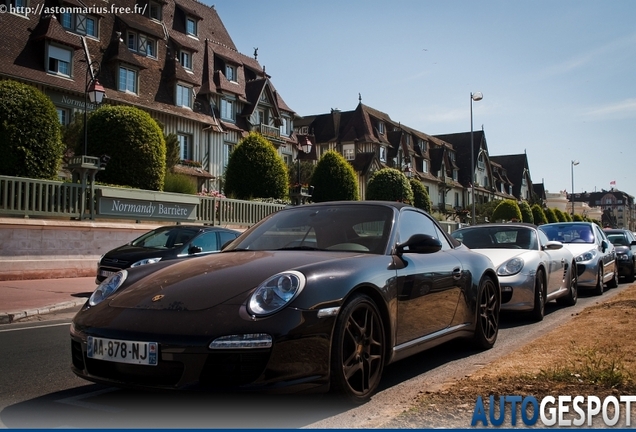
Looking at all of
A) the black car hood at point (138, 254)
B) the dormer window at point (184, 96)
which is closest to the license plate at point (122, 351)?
the black car hood at point (138, 254)

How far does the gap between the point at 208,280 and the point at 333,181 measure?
34511 mm

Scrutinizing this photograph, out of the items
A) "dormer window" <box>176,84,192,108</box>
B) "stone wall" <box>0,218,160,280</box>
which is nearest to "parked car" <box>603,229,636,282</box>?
"stone wall" <box>0,218,160,280</box>

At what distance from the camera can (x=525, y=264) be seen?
8.65 meters

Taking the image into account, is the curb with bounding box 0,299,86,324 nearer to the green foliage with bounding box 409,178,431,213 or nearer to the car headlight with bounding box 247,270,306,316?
the car headlight with bounding box 247,270,306,316

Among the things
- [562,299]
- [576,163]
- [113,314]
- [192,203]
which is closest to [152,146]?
[192,203]

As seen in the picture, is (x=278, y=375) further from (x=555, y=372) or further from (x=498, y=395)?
(x=555, y=372)

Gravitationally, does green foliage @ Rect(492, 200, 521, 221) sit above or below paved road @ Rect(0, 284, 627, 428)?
above

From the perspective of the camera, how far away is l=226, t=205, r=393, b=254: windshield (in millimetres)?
5090

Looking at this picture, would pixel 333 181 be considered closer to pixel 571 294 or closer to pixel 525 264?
pixel 571 294

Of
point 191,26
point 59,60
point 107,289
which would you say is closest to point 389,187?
point 191,26

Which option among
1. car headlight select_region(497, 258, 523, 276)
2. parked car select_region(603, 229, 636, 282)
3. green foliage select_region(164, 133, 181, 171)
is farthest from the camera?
green foliage select_region(164, 133, 181, 171)

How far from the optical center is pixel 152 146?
21688 millimetres

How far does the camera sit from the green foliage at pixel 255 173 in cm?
2933

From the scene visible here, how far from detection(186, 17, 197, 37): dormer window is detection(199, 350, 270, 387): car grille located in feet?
128
